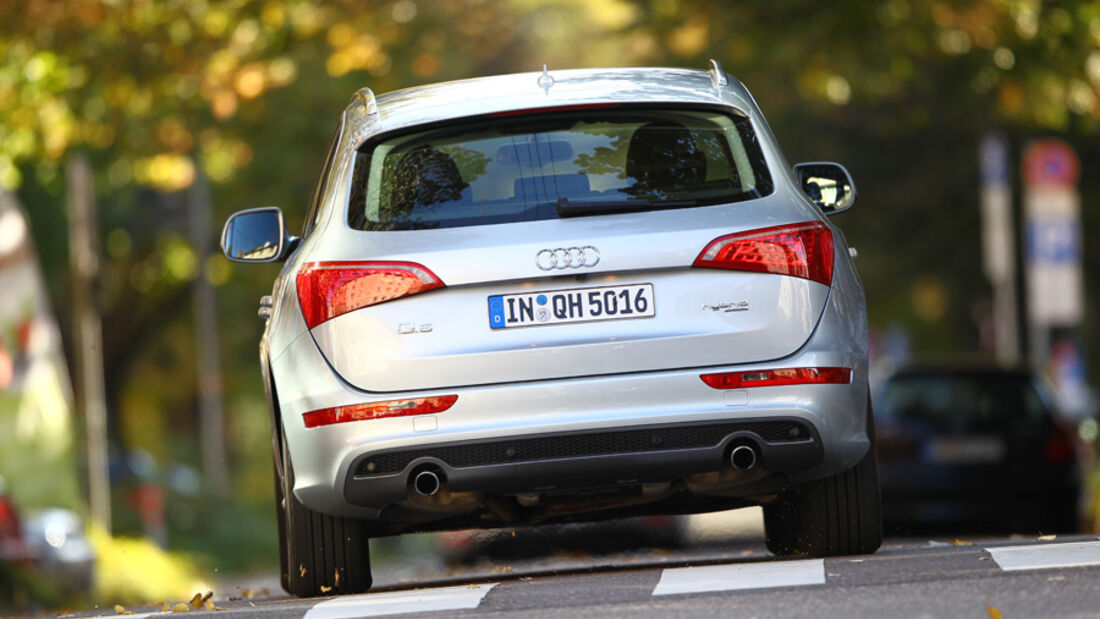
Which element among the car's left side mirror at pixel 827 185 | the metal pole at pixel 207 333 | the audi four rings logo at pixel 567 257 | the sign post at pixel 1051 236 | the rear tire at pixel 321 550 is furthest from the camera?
the metal pole at pixel 207 333

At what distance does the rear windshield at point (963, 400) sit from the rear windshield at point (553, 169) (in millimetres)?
8130

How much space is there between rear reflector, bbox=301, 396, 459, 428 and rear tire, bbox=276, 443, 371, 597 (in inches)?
16.8

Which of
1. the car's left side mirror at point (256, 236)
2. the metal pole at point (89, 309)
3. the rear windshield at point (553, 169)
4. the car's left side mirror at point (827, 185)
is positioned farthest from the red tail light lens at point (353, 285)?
the metal pole at point (89, 309)

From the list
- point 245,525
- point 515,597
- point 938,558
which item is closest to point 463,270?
point 515,597

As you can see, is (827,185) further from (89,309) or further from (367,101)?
(89,309)

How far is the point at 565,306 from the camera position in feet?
23.5

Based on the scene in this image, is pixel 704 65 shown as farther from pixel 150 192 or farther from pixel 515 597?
pixel 150 192

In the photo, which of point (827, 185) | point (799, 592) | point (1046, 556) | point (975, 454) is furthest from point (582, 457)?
point (975, 454)

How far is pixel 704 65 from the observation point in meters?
18.0

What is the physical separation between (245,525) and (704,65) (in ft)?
38.8

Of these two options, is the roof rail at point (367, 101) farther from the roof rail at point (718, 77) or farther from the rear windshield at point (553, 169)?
the roof rail at point (718, 77)

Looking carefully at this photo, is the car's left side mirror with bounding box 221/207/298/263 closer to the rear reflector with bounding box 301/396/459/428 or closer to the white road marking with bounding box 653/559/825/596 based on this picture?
the rear reflector with bounding box 301/396/459/428

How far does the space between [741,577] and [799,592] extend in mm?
618

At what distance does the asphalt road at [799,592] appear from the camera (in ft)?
20.7
